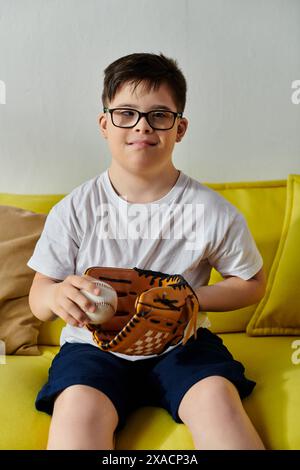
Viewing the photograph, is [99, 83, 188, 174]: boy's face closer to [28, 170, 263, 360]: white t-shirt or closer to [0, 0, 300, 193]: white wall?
[28, 170, 263, 360]: white t-shirt

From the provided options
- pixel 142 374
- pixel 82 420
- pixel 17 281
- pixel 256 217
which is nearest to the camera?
pixel 82 420

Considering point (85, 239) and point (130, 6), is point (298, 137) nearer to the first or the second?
point (130, 6)

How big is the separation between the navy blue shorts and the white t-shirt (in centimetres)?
8

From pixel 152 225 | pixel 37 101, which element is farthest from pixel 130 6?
pixel 152 225

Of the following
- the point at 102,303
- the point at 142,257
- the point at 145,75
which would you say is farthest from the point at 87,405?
the point at 145,75

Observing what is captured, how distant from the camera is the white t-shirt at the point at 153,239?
1.44 meters

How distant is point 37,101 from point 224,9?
64cm

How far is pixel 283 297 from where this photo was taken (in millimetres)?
1754

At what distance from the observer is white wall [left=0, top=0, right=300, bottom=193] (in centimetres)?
211

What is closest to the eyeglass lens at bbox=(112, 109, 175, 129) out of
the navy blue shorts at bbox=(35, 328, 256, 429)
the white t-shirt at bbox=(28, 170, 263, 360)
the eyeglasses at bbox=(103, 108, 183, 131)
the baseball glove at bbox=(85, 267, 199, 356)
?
the eyeglasses at bbox=(103, 108, 183, 131)

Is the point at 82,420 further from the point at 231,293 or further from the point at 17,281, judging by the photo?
the point at 17,281

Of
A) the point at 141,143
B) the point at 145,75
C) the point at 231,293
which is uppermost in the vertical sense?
the point at 145,75

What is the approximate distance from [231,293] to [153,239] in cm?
20

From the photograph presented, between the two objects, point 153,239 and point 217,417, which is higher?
point 153,239
